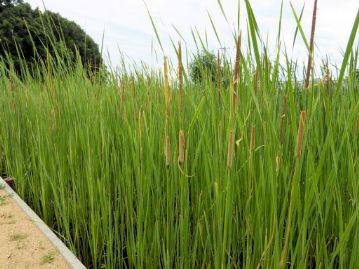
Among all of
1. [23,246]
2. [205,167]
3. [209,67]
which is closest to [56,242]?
[23,246]

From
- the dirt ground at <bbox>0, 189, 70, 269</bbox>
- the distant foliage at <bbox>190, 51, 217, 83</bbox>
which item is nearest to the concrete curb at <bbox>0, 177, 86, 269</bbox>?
the dirt ground at <bbox>0, 189, 70, 269</bbox>

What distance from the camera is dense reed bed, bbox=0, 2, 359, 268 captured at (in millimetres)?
694

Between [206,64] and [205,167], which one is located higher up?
[206,64]

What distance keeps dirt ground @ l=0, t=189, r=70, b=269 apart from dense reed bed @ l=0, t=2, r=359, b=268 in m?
0.11

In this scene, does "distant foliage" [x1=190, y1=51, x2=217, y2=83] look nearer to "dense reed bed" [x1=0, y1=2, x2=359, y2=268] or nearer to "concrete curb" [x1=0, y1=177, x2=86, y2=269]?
"dense reed bed" [x1=0, y1=2, x2=359, y2=268]

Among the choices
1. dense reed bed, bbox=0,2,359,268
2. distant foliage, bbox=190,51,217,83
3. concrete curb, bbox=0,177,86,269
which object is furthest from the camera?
concrete curb, bbox=0,177,86,269

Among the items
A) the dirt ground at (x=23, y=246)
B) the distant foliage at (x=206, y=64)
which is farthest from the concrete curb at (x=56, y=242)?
the distant foliage at (x=206, y=64)

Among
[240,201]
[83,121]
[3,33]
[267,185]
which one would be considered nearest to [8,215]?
[83,121]

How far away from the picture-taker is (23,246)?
1543mm

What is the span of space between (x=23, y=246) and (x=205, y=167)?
1.14m

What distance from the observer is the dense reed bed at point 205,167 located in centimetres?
69

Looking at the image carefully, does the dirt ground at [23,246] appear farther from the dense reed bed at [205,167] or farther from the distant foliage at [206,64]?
the distant foliage at [206,64]

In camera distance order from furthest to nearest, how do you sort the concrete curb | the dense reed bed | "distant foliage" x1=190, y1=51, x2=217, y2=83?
1. the concrete curb
2. "distant foliage" x1=190, y1=51, x2=217, y2=83
3. the dense reed bed

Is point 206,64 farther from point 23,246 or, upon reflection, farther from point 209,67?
point 23,246
